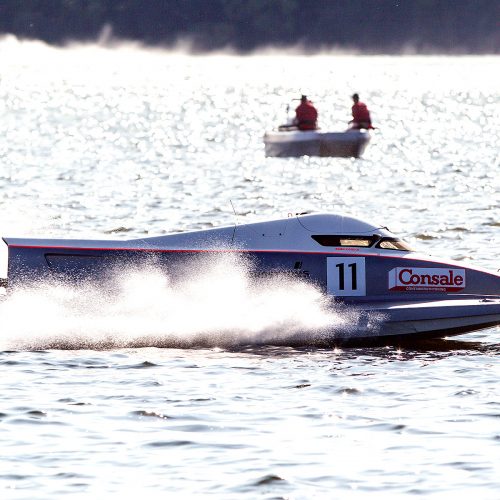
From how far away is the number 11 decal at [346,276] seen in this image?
1812cm

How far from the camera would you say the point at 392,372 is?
16484 mm

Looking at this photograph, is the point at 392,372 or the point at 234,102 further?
the point at 234,102

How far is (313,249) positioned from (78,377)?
393cm

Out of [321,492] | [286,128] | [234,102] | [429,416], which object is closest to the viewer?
[321,492]

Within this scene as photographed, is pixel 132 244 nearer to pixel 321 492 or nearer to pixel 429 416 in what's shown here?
pixel 429 416

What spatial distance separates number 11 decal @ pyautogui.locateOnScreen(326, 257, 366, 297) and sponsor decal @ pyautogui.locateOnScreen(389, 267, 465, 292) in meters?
0.41

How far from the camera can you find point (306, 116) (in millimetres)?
51281

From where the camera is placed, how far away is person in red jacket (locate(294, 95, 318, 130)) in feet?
166

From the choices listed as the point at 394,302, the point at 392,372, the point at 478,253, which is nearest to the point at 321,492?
the point at 392,372

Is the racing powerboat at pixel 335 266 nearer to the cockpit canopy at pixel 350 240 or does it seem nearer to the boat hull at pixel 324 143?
the cockpit canopy at pixel 350 240

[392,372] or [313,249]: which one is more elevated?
[313,249]

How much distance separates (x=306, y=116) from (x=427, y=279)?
110ft

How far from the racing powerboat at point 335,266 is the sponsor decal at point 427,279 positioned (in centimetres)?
1

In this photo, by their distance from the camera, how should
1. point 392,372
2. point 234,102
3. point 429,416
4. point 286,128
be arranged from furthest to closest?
point 234,102 < point 286,128 < point 392,372 < point 429,416
